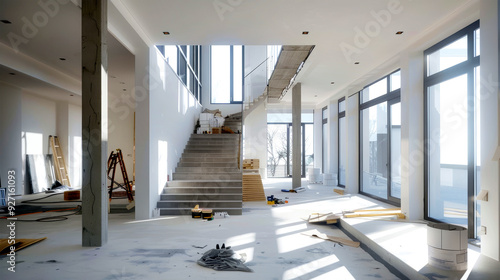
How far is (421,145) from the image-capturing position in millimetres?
6055

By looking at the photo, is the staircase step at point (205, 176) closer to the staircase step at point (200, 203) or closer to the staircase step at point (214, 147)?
the staircase step at point (200, 203)

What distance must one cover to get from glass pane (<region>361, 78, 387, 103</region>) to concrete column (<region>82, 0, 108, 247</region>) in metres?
6.79

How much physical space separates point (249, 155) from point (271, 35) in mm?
9222

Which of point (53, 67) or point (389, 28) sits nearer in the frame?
point (389, 28)

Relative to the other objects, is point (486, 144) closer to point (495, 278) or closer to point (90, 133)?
point (495, 278)

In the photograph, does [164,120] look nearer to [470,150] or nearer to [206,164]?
[206,164]

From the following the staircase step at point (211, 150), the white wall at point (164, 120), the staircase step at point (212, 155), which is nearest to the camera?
the white wall at point (164, 120)

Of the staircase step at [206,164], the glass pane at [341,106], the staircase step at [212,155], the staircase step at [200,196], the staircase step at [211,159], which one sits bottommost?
the staircase step at [200,196]

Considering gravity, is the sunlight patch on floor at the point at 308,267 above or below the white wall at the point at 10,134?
below

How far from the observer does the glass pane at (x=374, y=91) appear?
8.23 metres

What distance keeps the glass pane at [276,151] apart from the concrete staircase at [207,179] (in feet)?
18.6

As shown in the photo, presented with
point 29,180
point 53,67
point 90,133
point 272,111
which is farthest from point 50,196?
point 272,111

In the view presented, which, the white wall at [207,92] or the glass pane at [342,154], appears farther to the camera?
the white wall at [207,92]

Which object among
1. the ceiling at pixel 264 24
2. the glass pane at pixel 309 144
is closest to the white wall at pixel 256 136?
the glass pane at pixel 309 144
